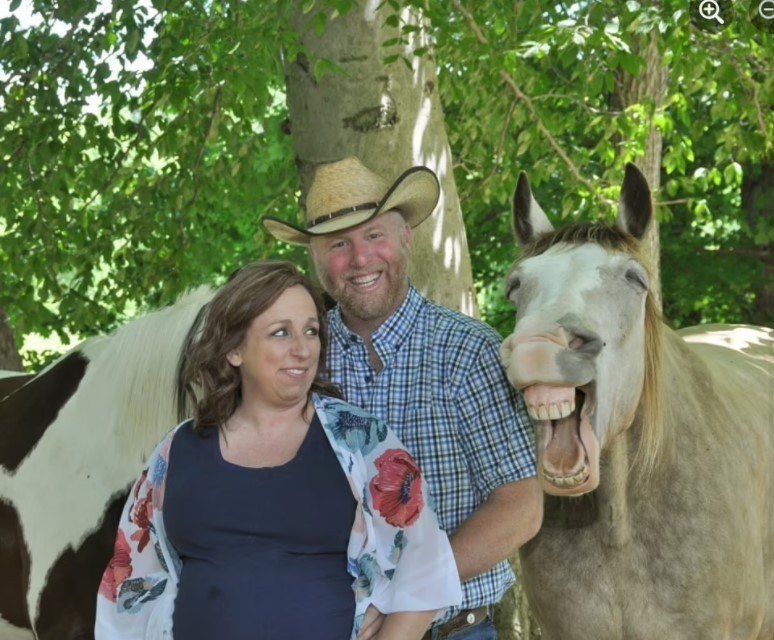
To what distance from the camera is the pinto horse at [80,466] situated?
351 cm

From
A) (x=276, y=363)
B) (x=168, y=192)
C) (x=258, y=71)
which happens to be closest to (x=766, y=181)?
(x=168, y=192)

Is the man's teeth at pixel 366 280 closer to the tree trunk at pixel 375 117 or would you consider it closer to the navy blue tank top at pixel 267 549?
the navy blue tank top at pixel 267 549

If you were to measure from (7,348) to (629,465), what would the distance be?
4188 millimetres

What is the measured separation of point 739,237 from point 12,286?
7.56m

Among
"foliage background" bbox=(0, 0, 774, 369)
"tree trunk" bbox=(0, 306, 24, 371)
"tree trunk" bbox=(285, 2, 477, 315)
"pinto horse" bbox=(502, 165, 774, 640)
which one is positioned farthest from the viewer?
"tree trunk" bbox=(0, 306, 24, 371)

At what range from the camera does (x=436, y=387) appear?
2580 mm

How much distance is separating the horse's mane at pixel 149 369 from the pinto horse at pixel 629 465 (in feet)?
3.91

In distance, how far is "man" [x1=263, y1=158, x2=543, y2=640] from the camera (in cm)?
248

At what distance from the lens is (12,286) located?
6.31m

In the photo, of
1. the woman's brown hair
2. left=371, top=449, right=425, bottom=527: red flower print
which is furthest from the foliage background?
left=371, top=449, right=425, bottom=527: red flower print

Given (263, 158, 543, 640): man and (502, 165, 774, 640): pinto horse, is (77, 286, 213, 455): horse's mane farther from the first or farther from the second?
(502, 165, 774, 640): pinto horse

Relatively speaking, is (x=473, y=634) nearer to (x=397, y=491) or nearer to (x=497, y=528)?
(x=497, y=528)

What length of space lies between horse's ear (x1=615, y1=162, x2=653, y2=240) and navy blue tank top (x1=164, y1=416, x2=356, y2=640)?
128 centimetres

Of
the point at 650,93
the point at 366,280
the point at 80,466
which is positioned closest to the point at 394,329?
the point at 366,280
